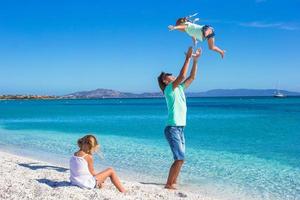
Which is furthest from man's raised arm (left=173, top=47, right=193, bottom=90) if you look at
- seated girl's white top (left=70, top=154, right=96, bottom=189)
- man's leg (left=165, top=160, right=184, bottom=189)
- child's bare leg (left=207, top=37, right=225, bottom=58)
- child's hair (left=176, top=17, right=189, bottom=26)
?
seated girl's white top (left=70, top=154, right=96, bottom=189)

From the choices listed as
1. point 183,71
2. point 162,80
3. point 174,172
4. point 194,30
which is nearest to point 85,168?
point 174,172

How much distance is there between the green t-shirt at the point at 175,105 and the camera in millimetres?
8430

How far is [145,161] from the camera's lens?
13.7m

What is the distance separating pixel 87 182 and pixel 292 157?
8930 mm

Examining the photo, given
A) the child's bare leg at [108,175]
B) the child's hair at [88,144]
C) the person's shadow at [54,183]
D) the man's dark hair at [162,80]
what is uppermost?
the man's dark hair at [162,80]

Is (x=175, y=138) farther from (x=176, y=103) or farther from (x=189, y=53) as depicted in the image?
(x=189, y=53)

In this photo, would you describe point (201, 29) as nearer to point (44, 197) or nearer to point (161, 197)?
point (161, 197)

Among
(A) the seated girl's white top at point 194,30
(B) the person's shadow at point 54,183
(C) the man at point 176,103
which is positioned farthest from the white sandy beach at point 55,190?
(A) the seated girl's white top at point 194,30

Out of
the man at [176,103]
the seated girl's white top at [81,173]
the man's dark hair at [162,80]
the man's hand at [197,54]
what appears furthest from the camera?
the man's hand at [197,54]

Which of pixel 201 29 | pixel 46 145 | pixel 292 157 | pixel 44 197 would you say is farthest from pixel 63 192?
pixel 46 145

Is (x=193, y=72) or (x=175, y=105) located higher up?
(x=193, y=72)

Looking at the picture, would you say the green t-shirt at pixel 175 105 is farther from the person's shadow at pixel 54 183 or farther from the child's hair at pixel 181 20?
the person's shadow at pixel 54 183

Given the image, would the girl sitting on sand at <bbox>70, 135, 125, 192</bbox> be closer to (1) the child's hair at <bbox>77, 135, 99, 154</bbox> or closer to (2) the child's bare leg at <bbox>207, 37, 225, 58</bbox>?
(1) the child's hair at <bbox>77, 135, 99, 154</bbox>

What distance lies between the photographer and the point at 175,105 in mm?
8445
